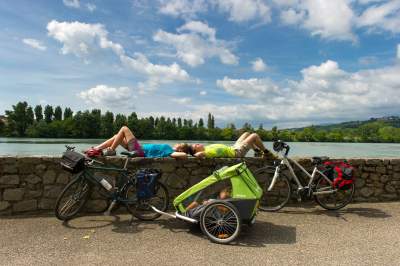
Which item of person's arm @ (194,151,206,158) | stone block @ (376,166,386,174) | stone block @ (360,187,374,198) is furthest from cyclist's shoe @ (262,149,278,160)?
stone block @ (376,166,386,174)

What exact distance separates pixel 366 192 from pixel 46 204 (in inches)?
Result: 216

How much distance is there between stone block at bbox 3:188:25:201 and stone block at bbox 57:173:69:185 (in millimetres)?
519

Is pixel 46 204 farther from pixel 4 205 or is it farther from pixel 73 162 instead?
pixel 73 162

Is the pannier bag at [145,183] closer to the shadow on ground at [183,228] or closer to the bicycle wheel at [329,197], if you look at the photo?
the shadow on ground at [183,228]

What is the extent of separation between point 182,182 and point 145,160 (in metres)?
0.71

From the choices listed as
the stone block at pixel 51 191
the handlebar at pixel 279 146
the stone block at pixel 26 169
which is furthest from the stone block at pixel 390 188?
the stone block at pixel 26 169

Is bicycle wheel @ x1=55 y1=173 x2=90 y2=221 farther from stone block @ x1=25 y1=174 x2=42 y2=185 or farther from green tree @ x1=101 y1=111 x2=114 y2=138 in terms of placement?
green tree @ x1=101 y1=111 x2=114 y2=138

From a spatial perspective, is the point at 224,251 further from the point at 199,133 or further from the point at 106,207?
the point at 199,133

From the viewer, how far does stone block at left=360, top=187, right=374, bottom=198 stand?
6.51 meters

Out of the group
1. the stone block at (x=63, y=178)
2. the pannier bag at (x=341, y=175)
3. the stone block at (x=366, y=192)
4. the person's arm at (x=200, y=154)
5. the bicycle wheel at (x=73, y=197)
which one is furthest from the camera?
the stone block at (x=366, y=192)

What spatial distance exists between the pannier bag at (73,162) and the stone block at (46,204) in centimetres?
84

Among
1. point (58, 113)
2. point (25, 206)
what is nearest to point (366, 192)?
point (25, 206)

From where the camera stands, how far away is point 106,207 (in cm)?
539

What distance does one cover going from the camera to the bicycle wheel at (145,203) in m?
5.00
